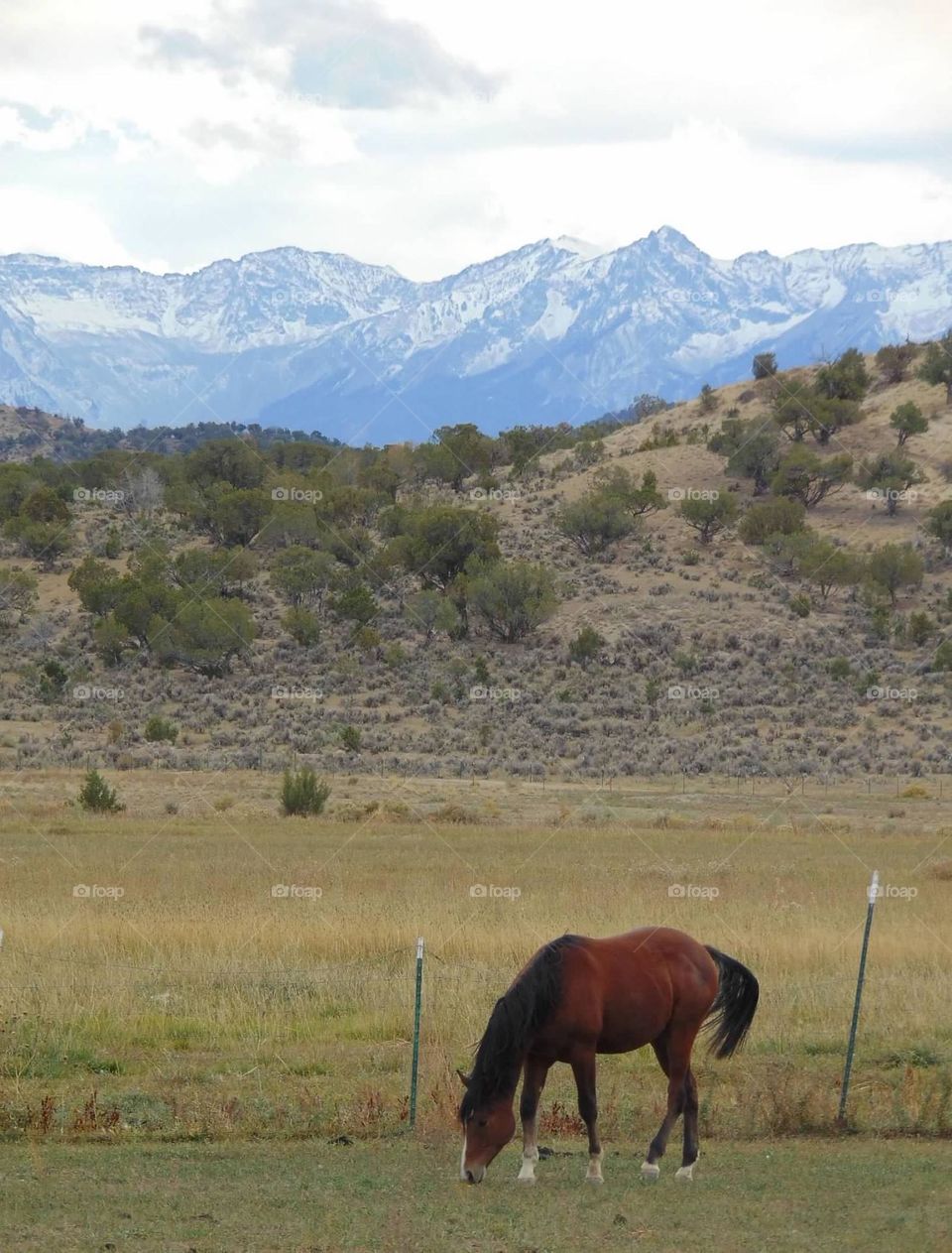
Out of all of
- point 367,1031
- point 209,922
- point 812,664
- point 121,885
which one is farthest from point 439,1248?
point 812,664

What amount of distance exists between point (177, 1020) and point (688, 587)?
59.2m

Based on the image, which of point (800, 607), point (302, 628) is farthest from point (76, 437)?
point (800, 607)

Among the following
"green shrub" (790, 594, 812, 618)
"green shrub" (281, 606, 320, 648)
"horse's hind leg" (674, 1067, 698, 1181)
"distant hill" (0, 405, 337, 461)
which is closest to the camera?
"horse's hind leg" (674, 1067, 698, 1181)

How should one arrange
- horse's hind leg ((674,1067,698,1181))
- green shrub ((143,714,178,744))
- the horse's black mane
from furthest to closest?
green shrub ((143,714,178,744)), horse's hind leg ((674,1067,698,1181)), the horse's black mane

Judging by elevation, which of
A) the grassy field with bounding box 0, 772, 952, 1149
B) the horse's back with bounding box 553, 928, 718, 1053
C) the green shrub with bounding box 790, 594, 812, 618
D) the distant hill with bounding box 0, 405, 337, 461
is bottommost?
the grassy field with bounding box 0, 772, 952, 1149

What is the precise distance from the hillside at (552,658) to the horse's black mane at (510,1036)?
3885 centimetres

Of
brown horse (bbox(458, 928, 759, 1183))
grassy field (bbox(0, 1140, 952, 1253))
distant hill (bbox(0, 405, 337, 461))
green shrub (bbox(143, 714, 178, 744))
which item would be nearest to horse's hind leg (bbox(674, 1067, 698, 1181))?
brown horse (bbox(458, 928, 759, 1183))

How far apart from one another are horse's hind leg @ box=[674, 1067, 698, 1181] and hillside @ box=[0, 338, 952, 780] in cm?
3833

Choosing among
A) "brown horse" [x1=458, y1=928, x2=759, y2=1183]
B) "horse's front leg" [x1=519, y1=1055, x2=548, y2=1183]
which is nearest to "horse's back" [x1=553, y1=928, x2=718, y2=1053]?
"brown horse" [x1=458, y1=928, x2=759, y2=1183]

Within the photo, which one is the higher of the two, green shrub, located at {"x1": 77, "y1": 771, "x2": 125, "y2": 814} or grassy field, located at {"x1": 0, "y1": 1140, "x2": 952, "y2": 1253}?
grassy field, located at {"x1": 0, "y1": 1140, "x2": 952, "y2": 1253}

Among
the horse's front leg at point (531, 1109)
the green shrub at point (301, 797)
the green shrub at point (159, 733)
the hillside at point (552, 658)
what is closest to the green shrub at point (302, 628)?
the hillside at point (552, 658)

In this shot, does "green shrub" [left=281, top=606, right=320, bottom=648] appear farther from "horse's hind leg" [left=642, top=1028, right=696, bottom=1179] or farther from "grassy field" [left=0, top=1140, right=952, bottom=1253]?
"horse's hind leg" [left=642, top=1028, right=696, bottom=1179]

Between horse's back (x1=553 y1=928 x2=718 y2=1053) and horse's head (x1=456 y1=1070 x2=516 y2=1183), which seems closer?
horse's head (x1=456 y1=1070 x2=516 y2=1183)

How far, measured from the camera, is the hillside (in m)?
51.8
